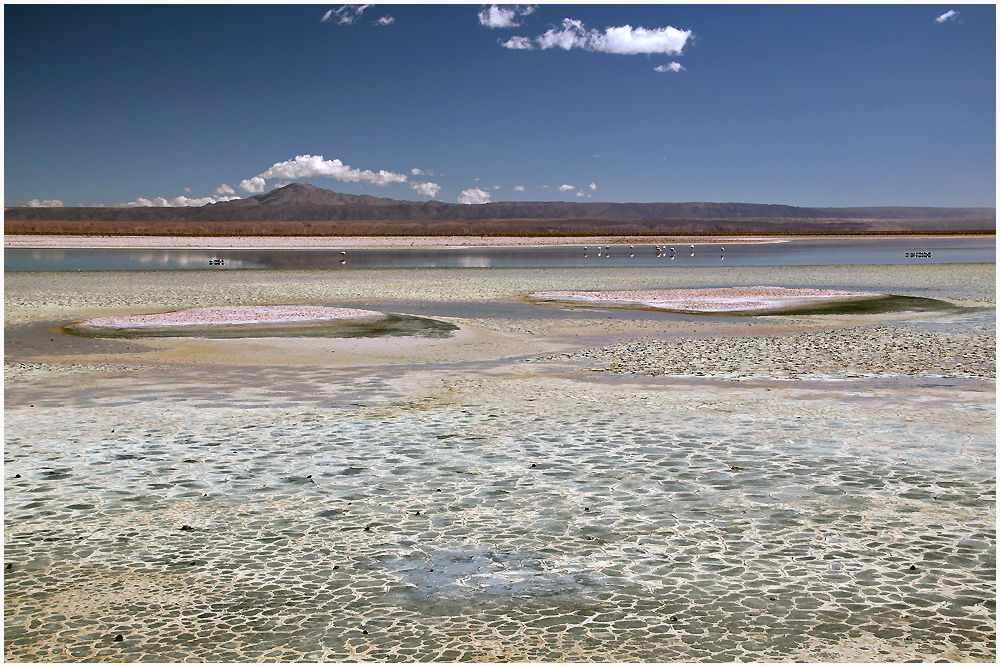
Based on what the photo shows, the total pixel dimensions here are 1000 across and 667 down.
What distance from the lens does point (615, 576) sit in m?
5.72

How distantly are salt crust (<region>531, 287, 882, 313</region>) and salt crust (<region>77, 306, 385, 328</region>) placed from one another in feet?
28.4

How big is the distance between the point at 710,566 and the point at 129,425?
23.1 feet

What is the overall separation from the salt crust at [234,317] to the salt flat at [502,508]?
4846 millimetres

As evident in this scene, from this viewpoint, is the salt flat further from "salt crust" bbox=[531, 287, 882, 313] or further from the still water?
the still water

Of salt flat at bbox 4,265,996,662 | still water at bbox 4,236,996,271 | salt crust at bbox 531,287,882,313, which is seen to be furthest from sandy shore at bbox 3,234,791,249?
salt flat at bbox 4,265,996,662

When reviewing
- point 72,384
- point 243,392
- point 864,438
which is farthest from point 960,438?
point 72,384

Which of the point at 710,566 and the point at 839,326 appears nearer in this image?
the point at 710,566

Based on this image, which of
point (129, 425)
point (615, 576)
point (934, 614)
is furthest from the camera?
point (129, 425)

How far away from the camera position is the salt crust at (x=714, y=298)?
25.2 m

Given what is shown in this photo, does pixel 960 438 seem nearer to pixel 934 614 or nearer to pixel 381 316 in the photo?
pixel 934 614

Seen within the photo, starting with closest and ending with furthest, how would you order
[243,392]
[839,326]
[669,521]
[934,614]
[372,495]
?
1. [934,614]
2. [669,521]
3. [372,495]
4. [243,392]
5. [839,326]

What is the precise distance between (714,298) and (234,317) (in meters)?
14.2

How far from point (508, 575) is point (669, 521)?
1.58 metres

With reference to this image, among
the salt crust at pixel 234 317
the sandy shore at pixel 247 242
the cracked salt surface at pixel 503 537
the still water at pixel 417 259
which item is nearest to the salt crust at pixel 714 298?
the salt crust at pixel 234 317
